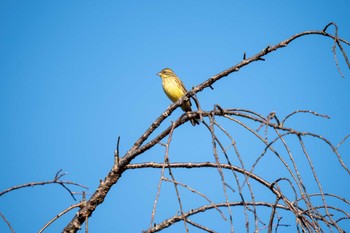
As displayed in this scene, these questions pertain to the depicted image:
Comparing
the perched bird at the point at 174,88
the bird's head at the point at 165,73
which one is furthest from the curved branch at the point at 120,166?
the bird's head at the point at 165,73

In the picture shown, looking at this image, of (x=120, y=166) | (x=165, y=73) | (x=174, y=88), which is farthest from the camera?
(x=165, y=73)

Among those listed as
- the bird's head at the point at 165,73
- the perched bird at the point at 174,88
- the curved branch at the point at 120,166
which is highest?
the bird's head at the point at 165,73

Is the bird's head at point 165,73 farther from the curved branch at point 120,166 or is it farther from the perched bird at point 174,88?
the curved branch at point 120,166

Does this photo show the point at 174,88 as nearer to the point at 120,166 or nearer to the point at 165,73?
the point at 165,73

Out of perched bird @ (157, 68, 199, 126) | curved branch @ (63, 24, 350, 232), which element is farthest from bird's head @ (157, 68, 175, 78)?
curved branch @ (63, 24, 350, 232)

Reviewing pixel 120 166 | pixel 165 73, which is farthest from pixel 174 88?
pixel 120 166

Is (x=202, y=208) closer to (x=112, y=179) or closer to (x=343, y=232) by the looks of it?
(x=112, y=179)

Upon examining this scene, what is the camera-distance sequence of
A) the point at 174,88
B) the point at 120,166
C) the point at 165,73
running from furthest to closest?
the point at 165,73, the point at 174,88, the point at 120,166

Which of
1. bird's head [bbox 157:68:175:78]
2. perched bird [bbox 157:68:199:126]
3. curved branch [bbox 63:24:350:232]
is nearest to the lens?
curved branch [bbox 63:24:350:232]

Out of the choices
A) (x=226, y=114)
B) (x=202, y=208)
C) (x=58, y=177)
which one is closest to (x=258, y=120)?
(x=226, y=114)

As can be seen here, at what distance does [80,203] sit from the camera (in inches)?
157

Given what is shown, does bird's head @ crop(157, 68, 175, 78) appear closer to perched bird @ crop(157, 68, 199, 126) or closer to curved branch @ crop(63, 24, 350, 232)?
perched bird @ crop(157, 68, 199, 126)

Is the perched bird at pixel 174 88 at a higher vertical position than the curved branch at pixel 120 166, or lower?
higher

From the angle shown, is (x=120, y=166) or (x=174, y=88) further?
(x=174, y=88)
